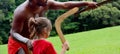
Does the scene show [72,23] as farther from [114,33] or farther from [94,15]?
[114,33]

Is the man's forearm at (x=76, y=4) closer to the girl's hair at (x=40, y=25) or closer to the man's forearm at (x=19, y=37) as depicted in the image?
the man's forearm at (x=19, y=37)

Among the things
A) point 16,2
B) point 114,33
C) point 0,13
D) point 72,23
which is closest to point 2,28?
point 0,13

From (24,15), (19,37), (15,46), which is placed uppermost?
(24,15)

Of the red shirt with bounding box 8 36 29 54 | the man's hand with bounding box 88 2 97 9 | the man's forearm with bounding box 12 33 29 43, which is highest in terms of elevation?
the man's hand with bounding box 88 2 97 9

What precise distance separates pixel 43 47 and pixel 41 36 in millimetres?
98

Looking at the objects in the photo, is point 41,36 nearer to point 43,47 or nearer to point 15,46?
point 43,47

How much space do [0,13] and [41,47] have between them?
27287mm

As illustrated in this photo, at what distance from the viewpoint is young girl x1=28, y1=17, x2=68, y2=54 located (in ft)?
8.04

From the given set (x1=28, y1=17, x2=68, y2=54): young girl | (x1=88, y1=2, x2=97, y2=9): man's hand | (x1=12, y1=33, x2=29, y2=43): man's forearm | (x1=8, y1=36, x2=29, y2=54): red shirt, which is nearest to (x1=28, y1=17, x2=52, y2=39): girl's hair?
(x1=28, y1=17, x2=68, y2=54): young girl

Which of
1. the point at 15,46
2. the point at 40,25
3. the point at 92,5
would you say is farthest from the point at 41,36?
the point at 15,46

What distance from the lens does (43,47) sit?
245 cm

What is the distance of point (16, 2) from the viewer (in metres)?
32.3

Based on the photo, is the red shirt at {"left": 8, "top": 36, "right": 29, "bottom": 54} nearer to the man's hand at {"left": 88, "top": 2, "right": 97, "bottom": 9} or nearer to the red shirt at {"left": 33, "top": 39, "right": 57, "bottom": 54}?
the man's hand at {"left": 88, "top": 2, "right": 97, "bottom": 9}

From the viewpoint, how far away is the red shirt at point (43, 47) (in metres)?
2.44
